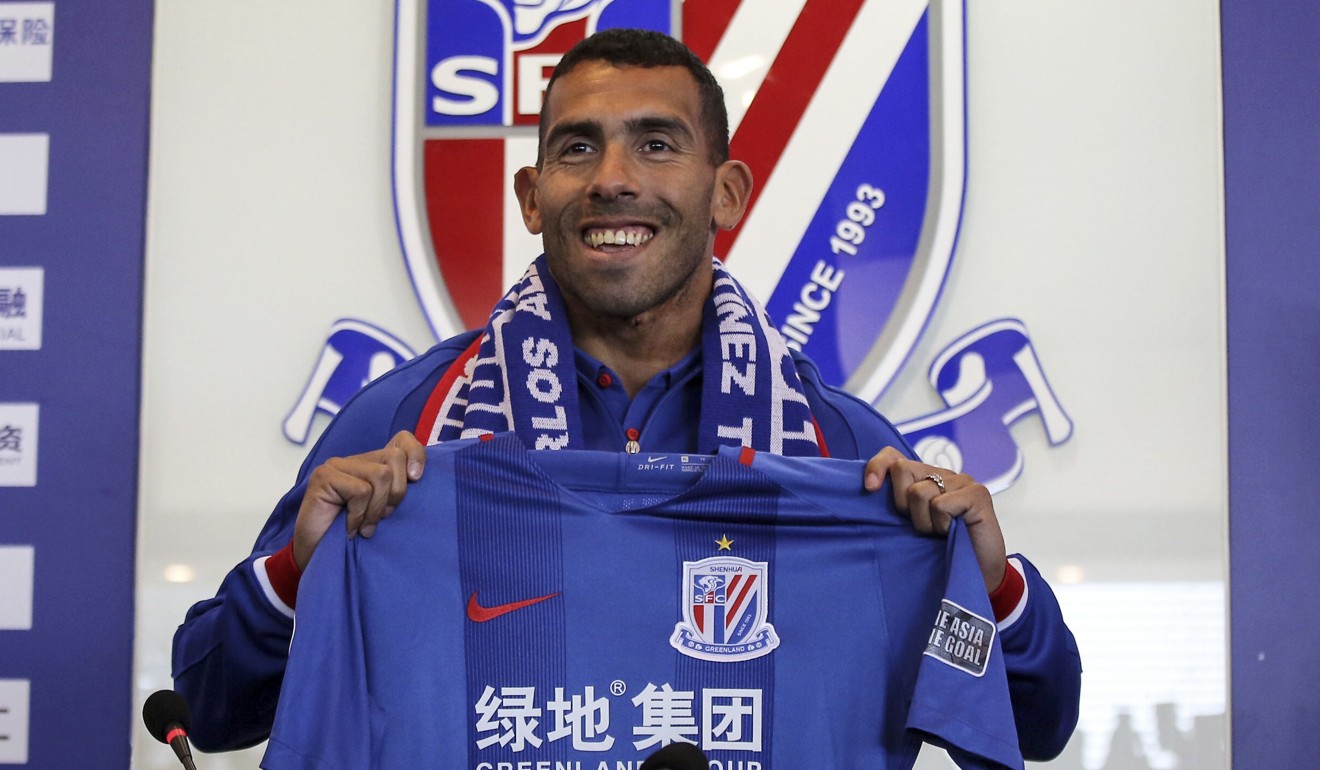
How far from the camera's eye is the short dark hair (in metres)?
1.73

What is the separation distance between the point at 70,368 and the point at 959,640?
1882 mm

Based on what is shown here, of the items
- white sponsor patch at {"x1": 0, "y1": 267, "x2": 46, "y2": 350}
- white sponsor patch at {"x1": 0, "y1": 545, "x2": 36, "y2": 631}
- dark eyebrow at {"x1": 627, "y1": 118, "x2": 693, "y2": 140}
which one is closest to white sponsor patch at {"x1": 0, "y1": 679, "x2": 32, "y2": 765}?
white sponsor patch at {"x1": 0, "y1": 545, "x2": 36, "y2": 631}

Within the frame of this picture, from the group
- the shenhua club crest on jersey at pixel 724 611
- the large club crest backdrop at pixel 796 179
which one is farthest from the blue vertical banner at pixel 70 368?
the shenhua club crest on jersey at pixel 724 611

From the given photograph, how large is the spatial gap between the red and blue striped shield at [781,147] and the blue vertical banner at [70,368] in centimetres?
57

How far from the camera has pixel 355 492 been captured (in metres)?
1.41

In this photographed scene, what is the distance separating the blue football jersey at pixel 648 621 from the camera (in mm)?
1403

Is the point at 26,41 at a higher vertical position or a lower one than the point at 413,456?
higher

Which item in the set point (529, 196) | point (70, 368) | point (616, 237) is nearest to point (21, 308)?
point (70, 368)

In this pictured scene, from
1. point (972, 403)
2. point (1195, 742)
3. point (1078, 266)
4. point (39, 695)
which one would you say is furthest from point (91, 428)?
point (1195, 742)

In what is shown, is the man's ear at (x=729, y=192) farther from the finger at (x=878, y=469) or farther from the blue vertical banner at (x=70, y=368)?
the blue vertical banner at (x=70, y=368)

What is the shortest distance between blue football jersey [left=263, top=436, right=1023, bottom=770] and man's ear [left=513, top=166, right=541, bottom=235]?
414 mm

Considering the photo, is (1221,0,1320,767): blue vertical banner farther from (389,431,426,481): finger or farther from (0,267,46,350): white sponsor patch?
(0,267,46,350): white sponsor patch

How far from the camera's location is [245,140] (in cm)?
262

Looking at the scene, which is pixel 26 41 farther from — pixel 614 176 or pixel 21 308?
pixel 614 176
